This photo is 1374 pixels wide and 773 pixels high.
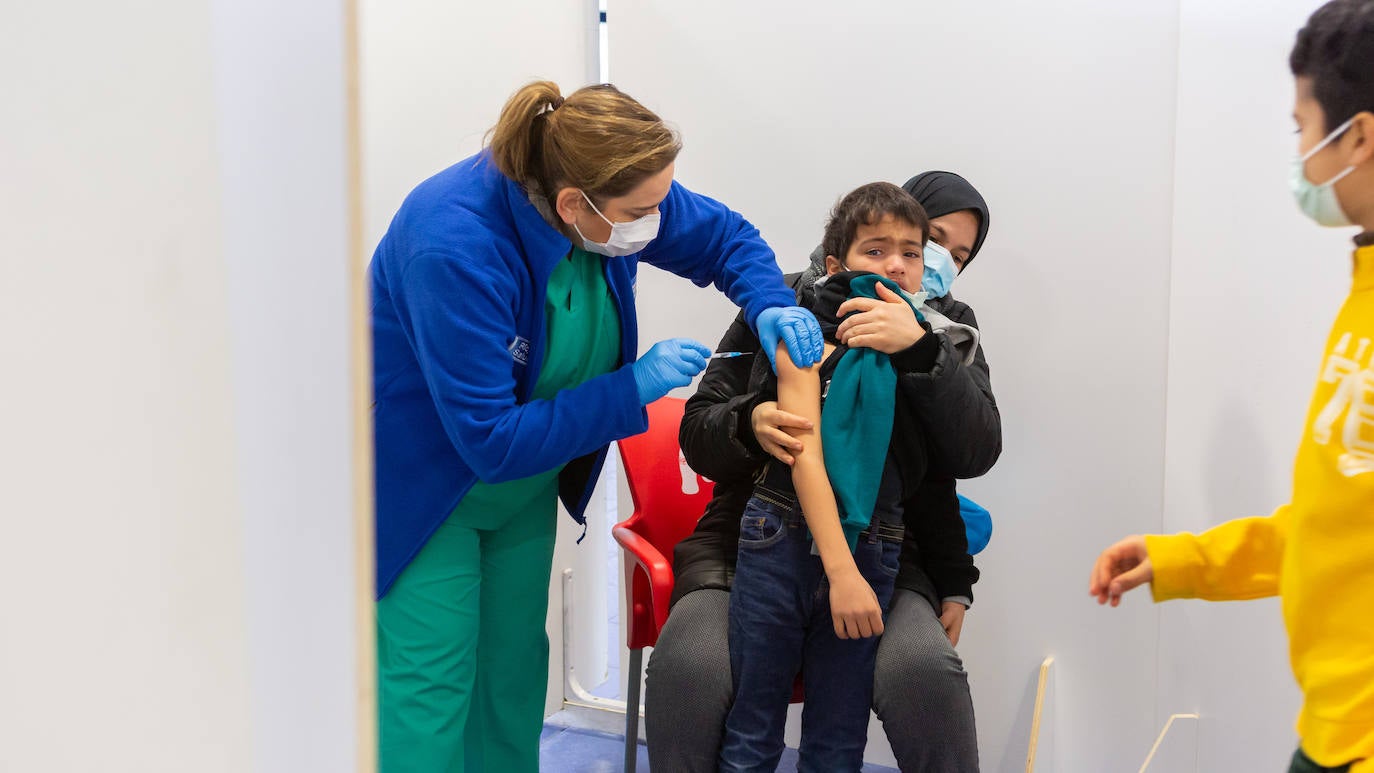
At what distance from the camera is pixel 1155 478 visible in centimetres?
189

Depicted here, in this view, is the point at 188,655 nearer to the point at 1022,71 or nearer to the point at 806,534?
the point at 806,534

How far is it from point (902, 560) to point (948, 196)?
0.69 meters

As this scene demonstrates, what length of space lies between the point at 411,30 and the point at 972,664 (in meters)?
1.80

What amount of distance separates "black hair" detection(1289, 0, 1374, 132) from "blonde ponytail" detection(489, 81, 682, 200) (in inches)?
36.2

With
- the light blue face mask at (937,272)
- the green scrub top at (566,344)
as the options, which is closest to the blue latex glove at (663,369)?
the green scrub top at (566,344)

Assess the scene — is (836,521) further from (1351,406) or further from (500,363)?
(1351,406)

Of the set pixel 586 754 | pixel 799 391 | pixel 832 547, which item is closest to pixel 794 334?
pixel 799 391

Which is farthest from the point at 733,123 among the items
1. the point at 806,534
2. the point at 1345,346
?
the point at 1345,346

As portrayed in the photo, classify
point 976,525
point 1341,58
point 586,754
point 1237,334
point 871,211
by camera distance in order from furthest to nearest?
point 586,754 < point 976,525 < point 871,211 < point 1237,334 < point 1341,58

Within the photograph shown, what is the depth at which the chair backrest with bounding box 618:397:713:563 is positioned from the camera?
2221 mm

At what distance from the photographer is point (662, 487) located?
2252mm

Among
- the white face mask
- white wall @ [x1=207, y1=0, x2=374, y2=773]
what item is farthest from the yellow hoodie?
the white face mask

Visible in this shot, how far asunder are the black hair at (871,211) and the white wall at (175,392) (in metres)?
1.20

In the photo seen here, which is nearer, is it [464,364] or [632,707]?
[464,364]
